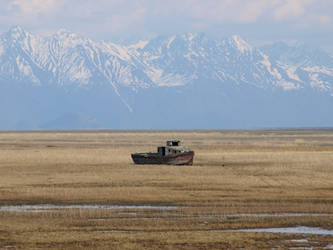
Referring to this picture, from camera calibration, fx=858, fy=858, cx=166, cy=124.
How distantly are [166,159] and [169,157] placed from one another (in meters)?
0.41

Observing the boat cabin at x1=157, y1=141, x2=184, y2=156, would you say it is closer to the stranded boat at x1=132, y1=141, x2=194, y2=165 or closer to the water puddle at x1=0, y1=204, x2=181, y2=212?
the stranded boat at x1=132, y1=141, x2=194, y2=165

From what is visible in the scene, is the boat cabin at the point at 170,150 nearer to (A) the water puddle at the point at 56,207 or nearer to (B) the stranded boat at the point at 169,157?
(B) the stranded boat at the point at 169,157

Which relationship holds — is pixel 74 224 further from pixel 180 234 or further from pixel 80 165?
pixel 80 165

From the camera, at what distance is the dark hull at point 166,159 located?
74188mm

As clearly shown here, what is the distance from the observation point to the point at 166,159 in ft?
246

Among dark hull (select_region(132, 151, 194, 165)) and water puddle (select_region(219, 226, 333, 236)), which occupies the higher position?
dark hull (select_region(132, 151, 194, 165))

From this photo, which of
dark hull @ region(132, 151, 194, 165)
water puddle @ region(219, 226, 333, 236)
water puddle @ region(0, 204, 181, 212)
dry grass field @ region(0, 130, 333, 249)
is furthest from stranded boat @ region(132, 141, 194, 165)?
water puddle @ region(219, 226, 333, 236)

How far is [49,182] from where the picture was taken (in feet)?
185

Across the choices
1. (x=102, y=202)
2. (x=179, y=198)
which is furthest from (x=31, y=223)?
(x=179, y=198)

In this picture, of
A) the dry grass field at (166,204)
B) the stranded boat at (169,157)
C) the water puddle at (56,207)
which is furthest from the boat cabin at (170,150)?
the water puddle at (56,207)

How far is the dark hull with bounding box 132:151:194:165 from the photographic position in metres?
74.2

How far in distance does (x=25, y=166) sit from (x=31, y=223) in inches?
1469

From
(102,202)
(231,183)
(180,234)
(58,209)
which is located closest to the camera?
(180,234)

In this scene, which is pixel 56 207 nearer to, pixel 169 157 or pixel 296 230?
pixel 296 230
